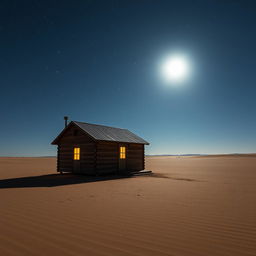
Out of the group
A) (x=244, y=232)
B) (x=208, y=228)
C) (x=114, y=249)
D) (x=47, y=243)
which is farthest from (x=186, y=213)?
(x=47, y=243)

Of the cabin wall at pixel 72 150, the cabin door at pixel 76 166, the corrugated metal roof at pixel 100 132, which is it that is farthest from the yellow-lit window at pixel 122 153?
the cabin door at pixel 76 166

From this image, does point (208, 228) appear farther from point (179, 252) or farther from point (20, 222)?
point (20, 222)

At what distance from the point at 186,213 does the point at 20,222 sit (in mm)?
4378

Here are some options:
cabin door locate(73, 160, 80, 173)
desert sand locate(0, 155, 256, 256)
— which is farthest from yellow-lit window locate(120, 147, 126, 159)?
desert sand locate(0, 155, 256, 256)

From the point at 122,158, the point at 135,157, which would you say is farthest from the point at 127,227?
the point at 135,157

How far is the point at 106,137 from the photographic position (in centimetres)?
1681

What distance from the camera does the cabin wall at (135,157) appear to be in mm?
18848

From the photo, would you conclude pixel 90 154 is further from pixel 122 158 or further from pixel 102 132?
pixel 122 158

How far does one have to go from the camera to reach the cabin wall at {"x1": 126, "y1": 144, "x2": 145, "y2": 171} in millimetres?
18848

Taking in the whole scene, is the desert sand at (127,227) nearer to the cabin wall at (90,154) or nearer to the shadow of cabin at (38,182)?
the shadow of cabin at (38,182)

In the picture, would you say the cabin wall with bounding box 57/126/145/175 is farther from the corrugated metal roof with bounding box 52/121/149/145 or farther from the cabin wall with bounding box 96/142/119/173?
the corrugated metal roof with bounding box 52/121/149/145

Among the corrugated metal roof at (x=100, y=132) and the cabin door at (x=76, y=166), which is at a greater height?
the corrugated metal roof at (x=100, y=132)

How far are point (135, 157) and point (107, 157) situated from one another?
401 cm

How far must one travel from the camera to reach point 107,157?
54.7ft
